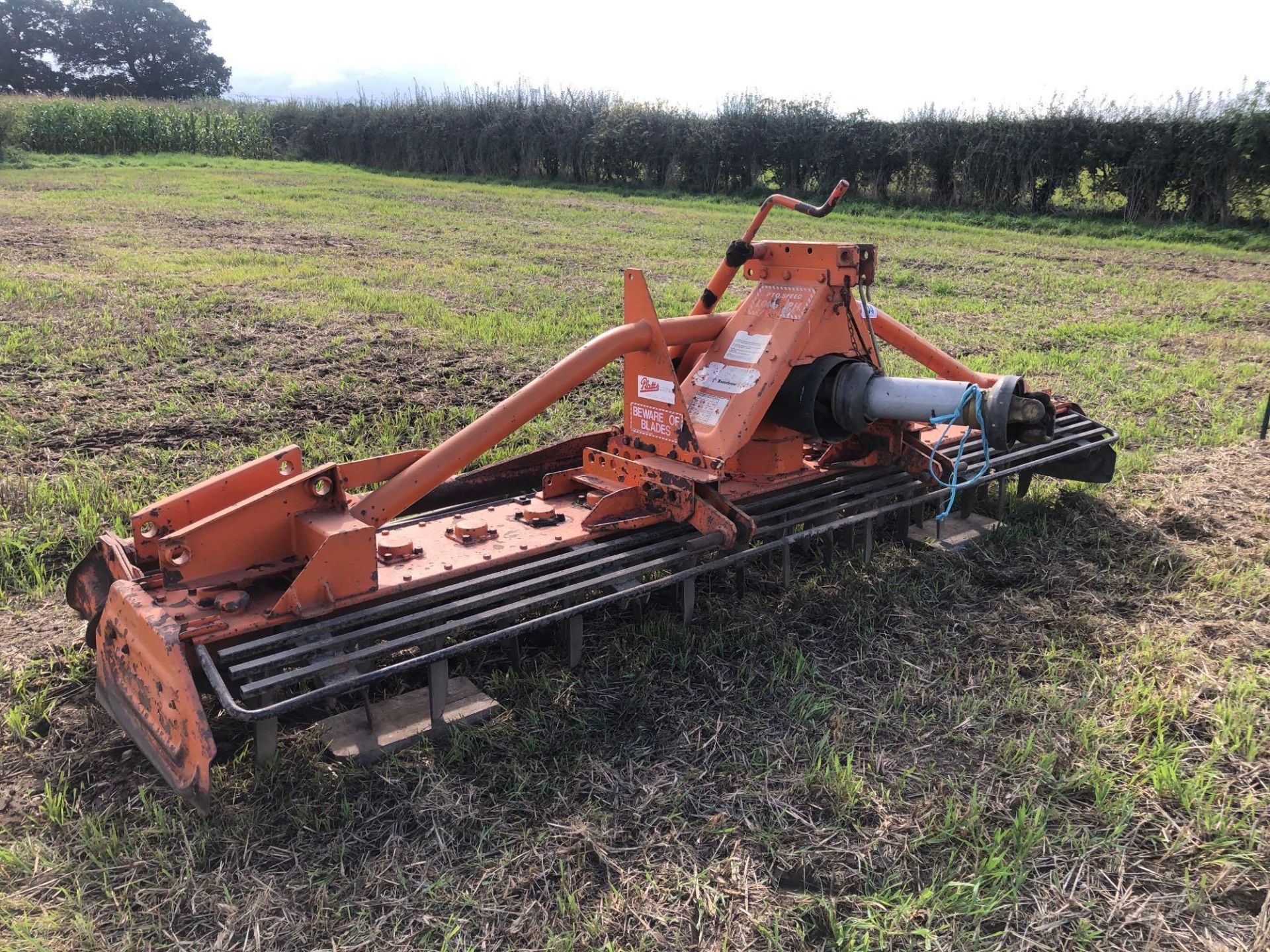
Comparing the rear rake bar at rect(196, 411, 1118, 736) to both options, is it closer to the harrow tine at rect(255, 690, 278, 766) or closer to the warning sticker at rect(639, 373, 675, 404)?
the harrow tine at rect(255, 690, 278, 766)

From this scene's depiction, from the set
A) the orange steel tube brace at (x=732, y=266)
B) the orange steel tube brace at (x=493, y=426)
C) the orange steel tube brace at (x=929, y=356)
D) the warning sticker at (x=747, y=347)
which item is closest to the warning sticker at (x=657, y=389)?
the orange steel tube brace at (x=493, y=426)

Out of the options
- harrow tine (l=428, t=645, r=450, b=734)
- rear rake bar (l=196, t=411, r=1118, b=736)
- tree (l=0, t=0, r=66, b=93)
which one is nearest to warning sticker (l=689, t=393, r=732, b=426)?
rear rake bar (l=196, t=411, r=1118, b=736)

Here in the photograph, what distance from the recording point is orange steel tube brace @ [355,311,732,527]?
333cm

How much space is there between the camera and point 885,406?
393 cm

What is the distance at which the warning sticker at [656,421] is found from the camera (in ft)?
12.8

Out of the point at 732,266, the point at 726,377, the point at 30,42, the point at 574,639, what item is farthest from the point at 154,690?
the point at 30,42

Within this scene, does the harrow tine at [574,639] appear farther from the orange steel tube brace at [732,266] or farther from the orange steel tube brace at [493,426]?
the orange steel tube brace at [732,266]

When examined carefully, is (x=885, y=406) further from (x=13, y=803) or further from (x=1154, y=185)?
(x=1154, y=185)

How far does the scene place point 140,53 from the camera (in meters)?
61.0

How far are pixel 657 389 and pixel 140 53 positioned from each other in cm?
7164

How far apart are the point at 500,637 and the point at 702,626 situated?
1.06 m

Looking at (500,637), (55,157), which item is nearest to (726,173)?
(55,157)

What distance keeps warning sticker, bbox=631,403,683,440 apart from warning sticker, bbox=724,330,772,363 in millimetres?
444

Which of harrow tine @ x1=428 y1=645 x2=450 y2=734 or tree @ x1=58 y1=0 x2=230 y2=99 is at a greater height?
tree @ x1=58 y1=0 x2=230 y2=99
